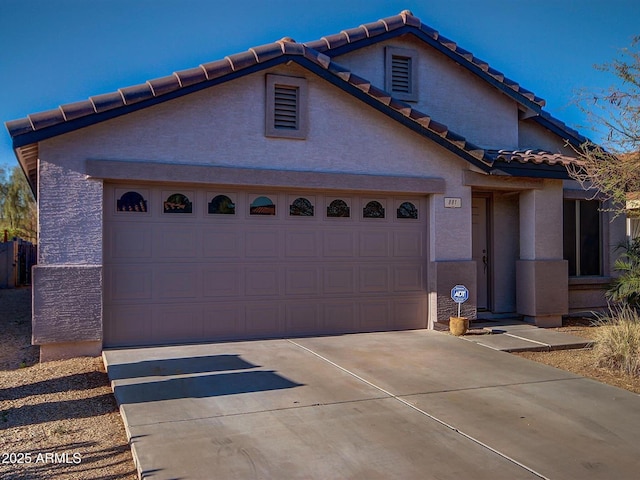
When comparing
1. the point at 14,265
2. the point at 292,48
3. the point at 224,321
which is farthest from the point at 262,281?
the point at 14,265

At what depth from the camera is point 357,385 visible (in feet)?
21.9

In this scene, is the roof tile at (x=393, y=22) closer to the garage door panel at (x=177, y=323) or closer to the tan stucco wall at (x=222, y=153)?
the tan stucco wall at (x=222, y=153)

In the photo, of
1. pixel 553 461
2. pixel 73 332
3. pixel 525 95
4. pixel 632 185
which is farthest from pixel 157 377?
pixel 525 95

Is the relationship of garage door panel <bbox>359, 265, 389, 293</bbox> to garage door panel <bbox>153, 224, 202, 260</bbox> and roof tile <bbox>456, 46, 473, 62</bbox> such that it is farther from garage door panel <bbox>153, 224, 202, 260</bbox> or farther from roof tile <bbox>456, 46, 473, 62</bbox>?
roof tile <bbox>456, 46, 473, 62</bbox>

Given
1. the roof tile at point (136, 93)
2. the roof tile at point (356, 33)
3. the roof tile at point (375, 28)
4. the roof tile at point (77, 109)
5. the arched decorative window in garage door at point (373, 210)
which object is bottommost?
the arched decorative window in garage door at point (373, 210)

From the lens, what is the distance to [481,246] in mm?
11969

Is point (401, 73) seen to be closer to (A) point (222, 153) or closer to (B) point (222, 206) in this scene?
(A) point (222, 153)

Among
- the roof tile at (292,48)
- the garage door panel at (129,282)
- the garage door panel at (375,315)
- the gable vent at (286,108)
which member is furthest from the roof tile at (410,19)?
the garage door panel at (129,282)

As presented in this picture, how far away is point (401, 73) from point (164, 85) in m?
5.42

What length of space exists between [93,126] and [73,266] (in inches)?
79.9

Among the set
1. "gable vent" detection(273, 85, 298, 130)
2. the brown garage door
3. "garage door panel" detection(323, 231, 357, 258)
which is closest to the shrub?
the brown garage door

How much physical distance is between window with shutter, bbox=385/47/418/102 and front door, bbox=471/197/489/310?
8.43 ft

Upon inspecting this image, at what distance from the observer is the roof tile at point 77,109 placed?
7.89 meters

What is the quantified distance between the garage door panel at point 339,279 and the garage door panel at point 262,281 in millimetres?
861
